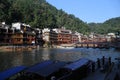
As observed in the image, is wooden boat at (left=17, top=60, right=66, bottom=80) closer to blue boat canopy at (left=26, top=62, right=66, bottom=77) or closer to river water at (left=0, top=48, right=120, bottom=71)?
blue boat canopy at (left=26, top=62, right=66, bottom=77)

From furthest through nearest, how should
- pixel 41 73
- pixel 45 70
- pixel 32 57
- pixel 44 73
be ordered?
1. pixel 32 57
2. pixel 45 70
3. pixel 44 73
4. pixel 41 73

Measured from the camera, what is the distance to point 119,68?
27.6m

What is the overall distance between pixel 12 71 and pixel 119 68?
13290 mm

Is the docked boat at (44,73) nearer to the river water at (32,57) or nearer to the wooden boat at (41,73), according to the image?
the wooden boat at (41,73)

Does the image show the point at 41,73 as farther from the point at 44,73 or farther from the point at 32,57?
the point at 32,57

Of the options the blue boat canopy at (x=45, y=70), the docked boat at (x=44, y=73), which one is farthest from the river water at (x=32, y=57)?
the blue boat canopy at (x=45, y=70)

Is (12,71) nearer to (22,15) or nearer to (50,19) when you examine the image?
(22,15)

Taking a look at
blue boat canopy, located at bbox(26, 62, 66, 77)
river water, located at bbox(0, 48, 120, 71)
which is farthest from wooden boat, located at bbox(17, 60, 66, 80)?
river water, located at bbox(0, 48, 120, 71)

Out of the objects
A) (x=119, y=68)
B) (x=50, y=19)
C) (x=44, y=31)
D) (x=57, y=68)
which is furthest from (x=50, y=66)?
(x=50, y=19)

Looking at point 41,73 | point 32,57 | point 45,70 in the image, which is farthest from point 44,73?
point 32,57

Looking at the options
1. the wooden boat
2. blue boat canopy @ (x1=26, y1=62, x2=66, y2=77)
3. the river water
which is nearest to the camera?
the wooden boat

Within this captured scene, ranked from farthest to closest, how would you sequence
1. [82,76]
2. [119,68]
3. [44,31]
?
[44,31] < [119,68] < [82,76]

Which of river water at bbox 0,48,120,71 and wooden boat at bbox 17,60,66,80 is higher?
wooden boat at bbox 17,60,66,80

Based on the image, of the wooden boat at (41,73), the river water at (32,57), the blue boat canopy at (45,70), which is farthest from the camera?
the river water at (32,57)
